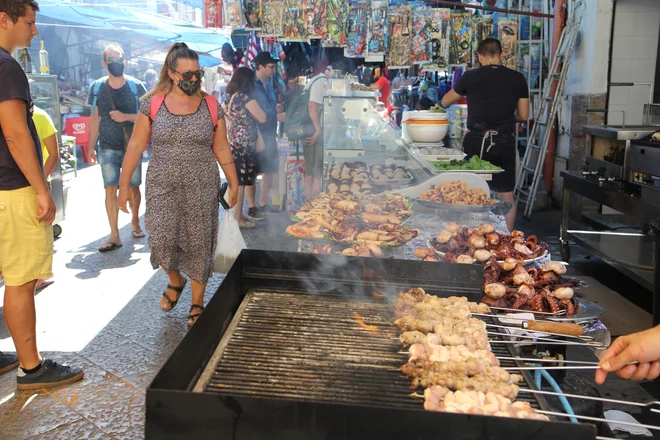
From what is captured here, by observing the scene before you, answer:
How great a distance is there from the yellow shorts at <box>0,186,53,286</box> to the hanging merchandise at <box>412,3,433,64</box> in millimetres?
5723

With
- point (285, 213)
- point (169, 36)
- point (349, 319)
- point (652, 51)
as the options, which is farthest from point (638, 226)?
point (169, 36)

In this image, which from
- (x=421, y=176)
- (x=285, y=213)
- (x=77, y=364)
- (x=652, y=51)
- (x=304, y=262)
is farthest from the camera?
(x=285, y=213)

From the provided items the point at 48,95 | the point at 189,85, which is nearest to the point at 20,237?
the point at 189,85

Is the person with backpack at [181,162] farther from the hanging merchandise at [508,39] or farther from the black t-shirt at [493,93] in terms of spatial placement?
the hanging merchandise at [508,39]

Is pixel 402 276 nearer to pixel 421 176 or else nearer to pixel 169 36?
pixel 421 176

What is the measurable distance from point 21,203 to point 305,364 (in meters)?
2.59

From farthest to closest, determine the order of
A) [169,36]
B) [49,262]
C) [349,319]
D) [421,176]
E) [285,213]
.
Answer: [169,36]
[285,213]
[421,176]
[49,262]
[349,319]

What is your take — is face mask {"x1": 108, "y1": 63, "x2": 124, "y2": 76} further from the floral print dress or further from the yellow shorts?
the yellow shorts

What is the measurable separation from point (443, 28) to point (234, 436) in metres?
7.50

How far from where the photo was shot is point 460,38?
8531 millimetres

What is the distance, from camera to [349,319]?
300cm

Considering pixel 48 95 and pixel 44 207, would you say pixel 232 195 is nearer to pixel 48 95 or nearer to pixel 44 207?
pixel 44 207

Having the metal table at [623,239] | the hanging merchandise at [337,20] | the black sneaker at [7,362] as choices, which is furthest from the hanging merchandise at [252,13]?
the black sneaker at [7,362]

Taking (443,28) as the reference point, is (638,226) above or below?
below
